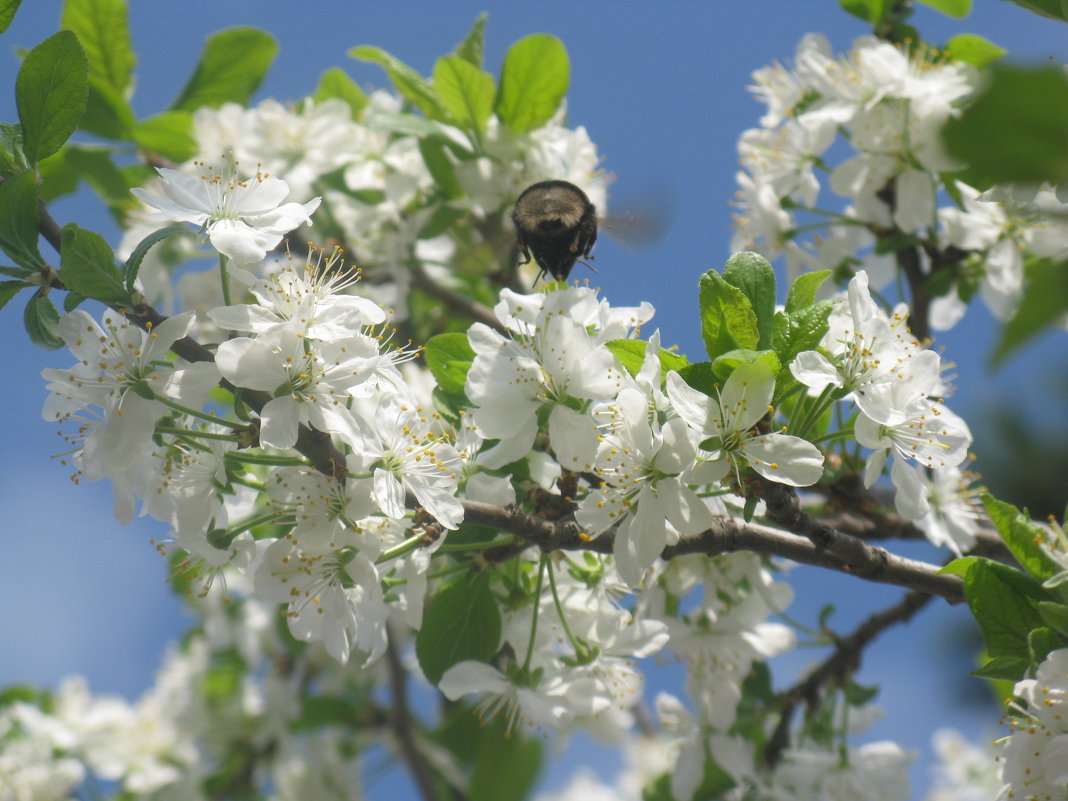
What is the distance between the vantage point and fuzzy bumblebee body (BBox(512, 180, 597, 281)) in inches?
94.4

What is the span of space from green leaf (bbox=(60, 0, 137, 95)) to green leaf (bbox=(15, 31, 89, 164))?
173 cm

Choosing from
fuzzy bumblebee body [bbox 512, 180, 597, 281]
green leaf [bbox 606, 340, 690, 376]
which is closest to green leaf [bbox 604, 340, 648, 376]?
green leaf [bbox 606, 340, 690, 376]

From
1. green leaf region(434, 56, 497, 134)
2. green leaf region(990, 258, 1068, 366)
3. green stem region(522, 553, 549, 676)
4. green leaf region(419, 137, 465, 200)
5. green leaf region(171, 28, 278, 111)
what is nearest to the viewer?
green leaf region(990, 258, 1068, 366)

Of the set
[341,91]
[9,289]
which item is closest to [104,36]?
[341,91]

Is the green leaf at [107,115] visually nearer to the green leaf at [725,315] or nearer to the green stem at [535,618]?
the green stem at [535,618]

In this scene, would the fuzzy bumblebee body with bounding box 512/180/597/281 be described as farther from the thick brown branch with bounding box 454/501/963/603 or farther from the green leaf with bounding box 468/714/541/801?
the green leaf with bounding box 468/714/541/801

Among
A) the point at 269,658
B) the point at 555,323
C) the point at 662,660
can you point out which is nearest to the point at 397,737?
the point at 269,658

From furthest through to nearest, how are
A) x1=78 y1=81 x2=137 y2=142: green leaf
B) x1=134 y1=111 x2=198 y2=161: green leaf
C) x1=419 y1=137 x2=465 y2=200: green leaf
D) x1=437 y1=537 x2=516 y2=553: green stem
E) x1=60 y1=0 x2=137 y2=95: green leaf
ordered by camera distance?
x1=134 y1=111 x2=198 y2=161: green leaf, x1=78 y1=81 x2=137 y2=142: green leaf, x1=60 y1=0 x2=137 y2=95: green leaf, x1=419 y1=137 x2=465 y2=200: green leaf, x1=437 y1=537 x2=516 y2=553: green stem

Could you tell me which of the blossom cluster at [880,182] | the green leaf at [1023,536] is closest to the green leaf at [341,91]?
the blossom cluster at [880,182]

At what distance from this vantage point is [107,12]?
10.6 ft

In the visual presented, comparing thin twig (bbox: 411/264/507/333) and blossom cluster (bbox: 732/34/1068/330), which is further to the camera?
thin twig (bbox: 411/264/507/333)

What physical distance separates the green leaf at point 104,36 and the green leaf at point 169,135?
0.16m

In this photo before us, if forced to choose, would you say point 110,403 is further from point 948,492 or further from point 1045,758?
point 948,492

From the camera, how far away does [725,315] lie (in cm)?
166
